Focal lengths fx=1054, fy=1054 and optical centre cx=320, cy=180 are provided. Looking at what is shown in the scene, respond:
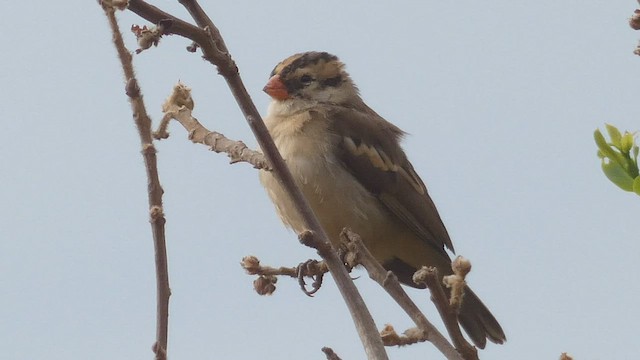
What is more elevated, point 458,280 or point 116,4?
point 116,4

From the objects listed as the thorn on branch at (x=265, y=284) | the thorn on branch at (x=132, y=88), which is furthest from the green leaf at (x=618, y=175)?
the thorn on branch at (x=132, y=88)

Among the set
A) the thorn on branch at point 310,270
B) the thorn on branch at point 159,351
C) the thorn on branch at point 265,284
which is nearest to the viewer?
the thorn on branch at point 159,351

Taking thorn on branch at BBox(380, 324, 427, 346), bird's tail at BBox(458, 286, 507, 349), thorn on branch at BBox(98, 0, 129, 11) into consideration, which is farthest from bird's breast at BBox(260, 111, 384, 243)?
thorn on branch at BBox(98, 0, 129, 11)

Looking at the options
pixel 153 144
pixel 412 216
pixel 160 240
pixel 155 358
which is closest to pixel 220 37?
pixel 153 144

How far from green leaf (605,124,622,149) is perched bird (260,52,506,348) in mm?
2433

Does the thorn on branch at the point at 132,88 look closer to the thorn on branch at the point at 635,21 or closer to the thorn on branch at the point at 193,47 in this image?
the thorn on branch at the point at 193,47

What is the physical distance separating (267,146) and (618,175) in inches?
31.4

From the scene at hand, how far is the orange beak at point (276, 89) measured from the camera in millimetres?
5699

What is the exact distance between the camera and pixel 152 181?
2.19 m

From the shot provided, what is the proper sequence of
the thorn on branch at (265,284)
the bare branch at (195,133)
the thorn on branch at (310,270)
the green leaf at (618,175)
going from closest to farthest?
the green leaf at (618,175), the bare branch at (195,133), the thorn on branch at (265,284), the thorn on branch at (310,270)

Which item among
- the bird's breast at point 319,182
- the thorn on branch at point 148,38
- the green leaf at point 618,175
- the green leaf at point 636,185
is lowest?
the green leaf at point 636,185

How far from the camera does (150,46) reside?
2.15 m

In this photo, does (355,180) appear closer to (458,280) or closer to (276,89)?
(276,89)

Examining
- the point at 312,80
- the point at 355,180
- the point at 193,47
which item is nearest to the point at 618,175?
the point at 193,47
